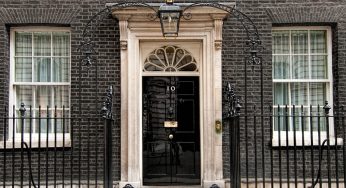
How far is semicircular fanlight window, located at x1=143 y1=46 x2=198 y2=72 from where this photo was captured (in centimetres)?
1027

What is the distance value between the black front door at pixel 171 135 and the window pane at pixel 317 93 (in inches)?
92.0

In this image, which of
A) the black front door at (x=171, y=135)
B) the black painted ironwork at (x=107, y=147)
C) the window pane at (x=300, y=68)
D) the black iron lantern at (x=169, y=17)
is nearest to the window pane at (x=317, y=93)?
the window pane at (x=300, y=68)

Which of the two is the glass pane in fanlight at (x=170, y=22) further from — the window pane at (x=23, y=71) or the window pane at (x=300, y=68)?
the window pane at (x=23, y=71)

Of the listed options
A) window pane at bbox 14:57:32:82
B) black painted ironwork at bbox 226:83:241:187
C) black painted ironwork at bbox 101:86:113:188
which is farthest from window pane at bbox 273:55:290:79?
window pane at bbox 14:57:32:82

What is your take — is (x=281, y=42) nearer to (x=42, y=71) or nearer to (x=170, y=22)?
(x=170, y=22)

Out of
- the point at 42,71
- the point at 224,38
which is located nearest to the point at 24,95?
the point at 42,71

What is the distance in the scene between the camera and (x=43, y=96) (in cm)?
1029

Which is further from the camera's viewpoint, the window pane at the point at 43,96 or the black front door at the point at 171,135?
the window pane at the point at 43,96

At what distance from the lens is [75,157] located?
9883 millimetres

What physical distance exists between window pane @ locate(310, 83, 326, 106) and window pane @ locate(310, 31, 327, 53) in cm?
Result: 69

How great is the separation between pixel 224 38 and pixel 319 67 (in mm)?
2053

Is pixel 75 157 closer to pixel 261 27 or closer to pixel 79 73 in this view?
pixel 79 73

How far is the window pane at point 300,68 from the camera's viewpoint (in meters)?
10.4

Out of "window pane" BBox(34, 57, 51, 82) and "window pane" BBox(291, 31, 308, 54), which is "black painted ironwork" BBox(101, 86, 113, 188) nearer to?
"window pane" BBox(34, 57, 51, 82)
